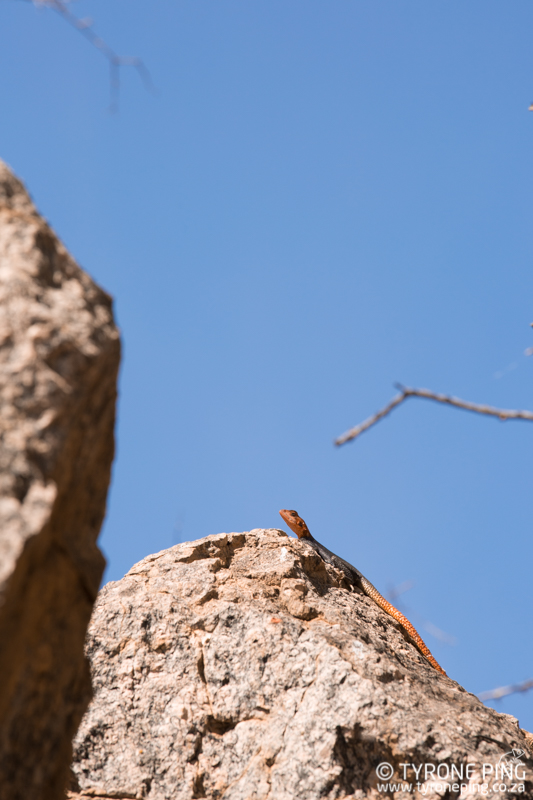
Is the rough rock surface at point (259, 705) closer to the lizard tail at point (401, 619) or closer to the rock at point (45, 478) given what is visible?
the lizard tail at point (401, 619)

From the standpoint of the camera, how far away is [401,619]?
227 inches

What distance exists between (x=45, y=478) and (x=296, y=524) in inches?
245

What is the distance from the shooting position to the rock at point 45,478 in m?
1.79

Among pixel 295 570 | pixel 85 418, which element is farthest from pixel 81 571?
pixel 295 570

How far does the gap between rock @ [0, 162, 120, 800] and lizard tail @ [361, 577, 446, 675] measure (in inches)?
136

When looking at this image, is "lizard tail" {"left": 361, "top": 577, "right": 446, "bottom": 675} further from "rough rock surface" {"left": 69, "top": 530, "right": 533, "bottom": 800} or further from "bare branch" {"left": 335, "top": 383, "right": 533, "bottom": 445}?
"bare branch" {"left": 335, "top": 383, "right": 533, "bottom": 445}

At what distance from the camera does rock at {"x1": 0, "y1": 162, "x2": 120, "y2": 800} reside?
70.6 inches

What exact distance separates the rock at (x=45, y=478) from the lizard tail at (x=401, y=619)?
3463 mm

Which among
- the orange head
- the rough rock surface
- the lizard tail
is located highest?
the orange head

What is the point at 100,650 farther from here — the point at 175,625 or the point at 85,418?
the point at 85,418

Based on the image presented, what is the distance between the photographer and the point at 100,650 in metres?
4.10

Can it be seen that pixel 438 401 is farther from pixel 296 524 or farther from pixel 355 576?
pixel 296 524

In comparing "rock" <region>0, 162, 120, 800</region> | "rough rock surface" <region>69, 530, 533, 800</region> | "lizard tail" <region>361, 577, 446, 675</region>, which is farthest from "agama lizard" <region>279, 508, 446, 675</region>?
"rock" <region>0, 162, 120, 800</region>

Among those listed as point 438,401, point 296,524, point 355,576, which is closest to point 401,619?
point 355,576
